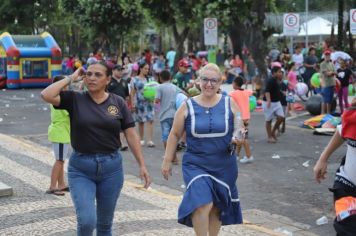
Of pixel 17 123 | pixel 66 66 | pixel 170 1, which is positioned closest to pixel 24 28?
pixel 66 66

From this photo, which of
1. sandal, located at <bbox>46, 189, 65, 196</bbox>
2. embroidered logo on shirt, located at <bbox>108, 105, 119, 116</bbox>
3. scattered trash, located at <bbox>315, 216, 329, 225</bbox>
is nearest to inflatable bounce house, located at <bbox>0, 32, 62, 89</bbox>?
sandal, located at <bbox>46, 189, 65, 196</bbox>

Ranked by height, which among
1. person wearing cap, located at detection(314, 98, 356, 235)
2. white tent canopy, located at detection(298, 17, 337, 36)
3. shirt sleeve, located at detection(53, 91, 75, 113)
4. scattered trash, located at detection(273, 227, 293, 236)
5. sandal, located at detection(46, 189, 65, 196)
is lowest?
scattered trash, located at detection(273, 227, 293, 236)

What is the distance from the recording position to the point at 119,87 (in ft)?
36.6

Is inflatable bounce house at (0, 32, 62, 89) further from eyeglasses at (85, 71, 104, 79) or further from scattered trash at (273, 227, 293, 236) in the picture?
eyeglasses at (85, 71, 104, 79)

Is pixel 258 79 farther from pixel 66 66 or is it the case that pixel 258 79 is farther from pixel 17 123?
pixel 66 66

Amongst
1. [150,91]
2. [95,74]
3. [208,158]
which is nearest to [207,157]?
[208,158]

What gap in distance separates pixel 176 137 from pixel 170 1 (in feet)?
52.8

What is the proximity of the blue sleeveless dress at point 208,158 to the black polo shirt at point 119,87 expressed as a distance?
618cm

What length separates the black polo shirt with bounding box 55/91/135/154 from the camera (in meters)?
4.64

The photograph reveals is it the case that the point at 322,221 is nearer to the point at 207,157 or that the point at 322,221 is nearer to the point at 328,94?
the point at 207,157

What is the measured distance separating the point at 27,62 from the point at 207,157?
24453 mm

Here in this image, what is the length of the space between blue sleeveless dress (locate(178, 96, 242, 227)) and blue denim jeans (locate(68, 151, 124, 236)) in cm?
58

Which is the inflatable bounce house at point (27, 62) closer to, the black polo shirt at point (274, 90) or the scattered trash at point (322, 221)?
the black polo shirt at point (274, 90)

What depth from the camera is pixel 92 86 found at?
4672 millimetres
